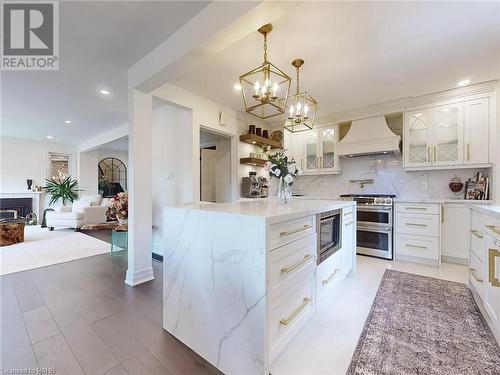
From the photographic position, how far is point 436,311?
1.97 m

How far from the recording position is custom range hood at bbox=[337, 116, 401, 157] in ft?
11.9

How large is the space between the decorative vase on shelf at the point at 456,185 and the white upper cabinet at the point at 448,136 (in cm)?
28

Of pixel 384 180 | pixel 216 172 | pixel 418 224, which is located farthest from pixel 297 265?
pixel 216 172

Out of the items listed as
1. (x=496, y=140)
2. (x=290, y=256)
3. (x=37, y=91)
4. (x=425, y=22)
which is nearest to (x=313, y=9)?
(x=425, y=22)

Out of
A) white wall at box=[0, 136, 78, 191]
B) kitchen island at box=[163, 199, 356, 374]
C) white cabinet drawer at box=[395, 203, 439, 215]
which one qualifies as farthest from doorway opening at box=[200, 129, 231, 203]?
white wall at box=[0, 136, 78, 191]

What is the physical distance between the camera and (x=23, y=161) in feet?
21.4

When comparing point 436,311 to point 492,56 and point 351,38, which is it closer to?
point 351,38

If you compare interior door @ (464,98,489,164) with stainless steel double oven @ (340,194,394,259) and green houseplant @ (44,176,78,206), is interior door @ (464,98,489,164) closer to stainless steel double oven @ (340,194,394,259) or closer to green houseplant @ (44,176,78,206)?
stainless steel double oven @ (340,194,394,259)

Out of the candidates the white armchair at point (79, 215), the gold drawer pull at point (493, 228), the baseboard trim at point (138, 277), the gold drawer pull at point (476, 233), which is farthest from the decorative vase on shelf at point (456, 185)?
the white armchair at point (79, 215)

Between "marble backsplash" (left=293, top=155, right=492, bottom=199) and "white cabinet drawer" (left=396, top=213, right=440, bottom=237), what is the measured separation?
66 centimetres

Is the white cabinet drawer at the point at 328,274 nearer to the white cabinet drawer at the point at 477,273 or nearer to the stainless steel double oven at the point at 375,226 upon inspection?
the white cabinet drawer at the point at 477,273

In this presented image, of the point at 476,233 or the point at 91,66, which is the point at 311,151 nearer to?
the point at 476,233

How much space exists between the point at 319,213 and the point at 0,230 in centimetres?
576

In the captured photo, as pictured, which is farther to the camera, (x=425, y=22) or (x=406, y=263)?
(x=406, y=263)
